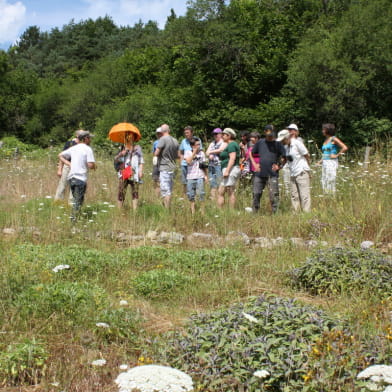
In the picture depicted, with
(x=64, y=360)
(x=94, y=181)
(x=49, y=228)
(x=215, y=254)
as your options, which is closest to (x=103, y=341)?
(x=64, y=360)

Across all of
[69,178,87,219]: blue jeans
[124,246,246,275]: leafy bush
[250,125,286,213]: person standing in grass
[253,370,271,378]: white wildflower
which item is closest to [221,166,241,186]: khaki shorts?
[250,125,286,213]: person standing in grass

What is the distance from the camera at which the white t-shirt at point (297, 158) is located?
8828 millimetres

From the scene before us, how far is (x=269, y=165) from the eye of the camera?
8758 mm

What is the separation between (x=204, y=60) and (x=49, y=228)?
1823cm

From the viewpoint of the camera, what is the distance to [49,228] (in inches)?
289

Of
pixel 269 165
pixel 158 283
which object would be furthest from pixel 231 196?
pixel 158 283

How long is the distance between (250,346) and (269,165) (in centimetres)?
590

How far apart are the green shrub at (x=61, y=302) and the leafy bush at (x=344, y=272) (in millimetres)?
1937

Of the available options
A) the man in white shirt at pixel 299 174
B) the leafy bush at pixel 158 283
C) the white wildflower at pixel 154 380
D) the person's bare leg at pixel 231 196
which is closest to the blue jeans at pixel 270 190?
the man in white shirt at pixel 299 174

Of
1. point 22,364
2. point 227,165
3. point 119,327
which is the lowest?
point 22,364

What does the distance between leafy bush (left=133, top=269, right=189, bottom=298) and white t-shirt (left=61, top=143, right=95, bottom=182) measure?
3711 millimetres

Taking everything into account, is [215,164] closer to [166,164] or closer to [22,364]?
[166,164]

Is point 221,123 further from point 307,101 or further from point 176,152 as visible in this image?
point 176,152

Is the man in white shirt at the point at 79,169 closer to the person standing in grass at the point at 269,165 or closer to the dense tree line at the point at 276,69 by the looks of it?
the person standing in grass at the point at 269,165
